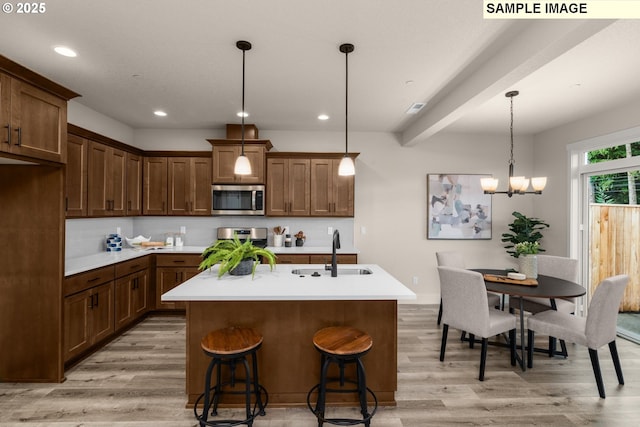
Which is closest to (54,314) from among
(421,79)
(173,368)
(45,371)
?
(45,371)

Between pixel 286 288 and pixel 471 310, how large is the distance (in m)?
1.76

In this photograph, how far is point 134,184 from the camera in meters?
4.34

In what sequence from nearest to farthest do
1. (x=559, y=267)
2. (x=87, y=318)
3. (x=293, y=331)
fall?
(x=293, y=331)
(x=87, y=318)
(x=559, y=267)

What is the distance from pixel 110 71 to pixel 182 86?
2.04ft

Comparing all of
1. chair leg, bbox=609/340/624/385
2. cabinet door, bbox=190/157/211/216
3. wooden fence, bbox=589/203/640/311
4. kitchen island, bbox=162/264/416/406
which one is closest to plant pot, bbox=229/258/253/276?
kitchen island, bbox=162/264/416/406

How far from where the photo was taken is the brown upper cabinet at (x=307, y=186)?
178 inches

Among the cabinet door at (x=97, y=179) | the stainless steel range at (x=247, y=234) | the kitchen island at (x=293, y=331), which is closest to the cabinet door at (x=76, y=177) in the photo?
the cabinet door at (x=97, y=179)

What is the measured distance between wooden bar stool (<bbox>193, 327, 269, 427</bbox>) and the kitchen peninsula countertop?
69.7 inches

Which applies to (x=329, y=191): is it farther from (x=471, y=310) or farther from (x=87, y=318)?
(x=87, y=318)

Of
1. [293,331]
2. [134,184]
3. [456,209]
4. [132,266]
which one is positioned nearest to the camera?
[293,331]

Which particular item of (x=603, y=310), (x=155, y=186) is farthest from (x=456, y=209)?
(x=155, y=186)

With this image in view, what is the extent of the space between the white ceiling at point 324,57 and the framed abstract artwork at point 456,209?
123 cm

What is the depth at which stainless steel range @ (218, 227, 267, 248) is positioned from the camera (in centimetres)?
469

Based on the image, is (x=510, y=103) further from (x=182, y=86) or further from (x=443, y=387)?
(x=182, y=86)
